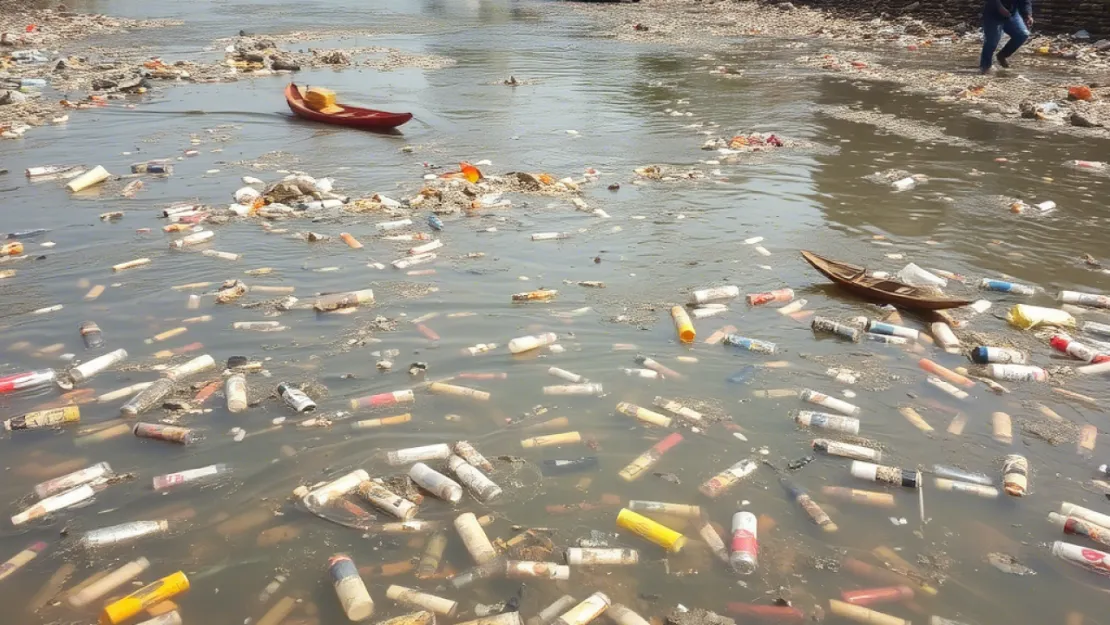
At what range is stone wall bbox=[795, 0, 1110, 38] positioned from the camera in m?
25.8

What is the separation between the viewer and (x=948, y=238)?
10352 mm

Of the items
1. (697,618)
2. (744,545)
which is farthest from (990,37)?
(697,618)

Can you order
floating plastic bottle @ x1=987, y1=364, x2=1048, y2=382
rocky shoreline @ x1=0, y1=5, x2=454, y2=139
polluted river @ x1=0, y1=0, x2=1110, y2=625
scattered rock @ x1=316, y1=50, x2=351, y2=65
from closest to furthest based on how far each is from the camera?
1. polluted river @ x1=0, y1=0, x2=1110, y2=625
2. floating plastic bottle @ x1=987, y1=364, x2=1048, y2=382
3. rocky shoreline @ x1=0, y1=5, x2=454, y2=139
4. scattered rock @ x1=316, y1=50, x2=351, y2=65

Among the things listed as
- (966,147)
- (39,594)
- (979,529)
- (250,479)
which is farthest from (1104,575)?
(966,147)

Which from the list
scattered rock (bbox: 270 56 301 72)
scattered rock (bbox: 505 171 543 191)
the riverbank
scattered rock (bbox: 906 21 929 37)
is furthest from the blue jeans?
scattered rock (bbox: 270 56 301 72)

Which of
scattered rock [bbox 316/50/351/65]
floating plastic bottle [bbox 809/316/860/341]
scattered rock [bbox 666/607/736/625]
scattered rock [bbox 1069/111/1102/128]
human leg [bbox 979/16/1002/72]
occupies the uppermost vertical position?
human leg [bbox 979/16/1002/72]

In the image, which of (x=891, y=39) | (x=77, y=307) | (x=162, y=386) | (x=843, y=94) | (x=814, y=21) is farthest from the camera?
(x=814, y=21)

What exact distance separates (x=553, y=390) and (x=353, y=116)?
12412 millimetres

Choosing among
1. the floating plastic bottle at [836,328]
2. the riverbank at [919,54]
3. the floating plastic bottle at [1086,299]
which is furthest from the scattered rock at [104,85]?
the floating plastic bottle at [1086,299]

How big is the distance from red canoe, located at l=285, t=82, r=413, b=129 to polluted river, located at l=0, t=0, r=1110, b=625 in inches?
96.5

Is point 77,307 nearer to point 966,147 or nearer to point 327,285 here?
point 327,285

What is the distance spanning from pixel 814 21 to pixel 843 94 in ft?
63.1

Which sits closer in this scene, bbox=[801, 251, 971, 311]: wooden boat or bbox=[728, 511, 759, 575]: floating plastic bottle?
bbox=[728, 511, 759, 575]: floating plastic bottle

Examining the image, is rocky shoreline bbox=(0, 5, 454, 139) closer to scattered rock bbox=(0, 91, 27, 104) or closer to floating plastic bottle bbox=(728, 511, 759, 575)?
scattered rock bbox=(0, 91, 27, 104)
